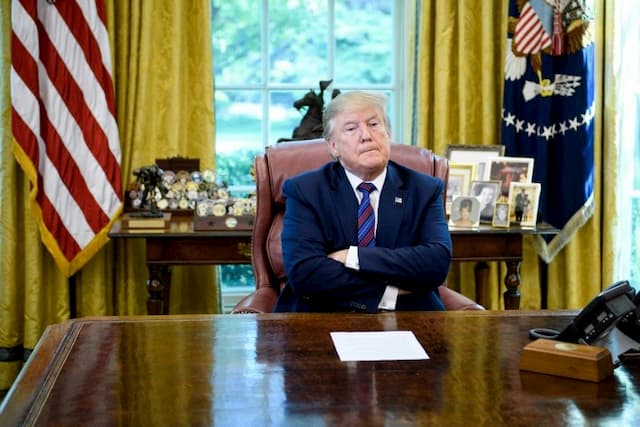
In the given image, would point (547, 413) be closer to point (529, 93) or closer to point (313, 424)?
point (313, 424)

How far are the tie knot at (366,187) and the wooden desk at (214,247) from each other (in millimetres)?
861

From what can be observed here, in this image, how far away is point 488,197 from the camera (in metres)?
4.01

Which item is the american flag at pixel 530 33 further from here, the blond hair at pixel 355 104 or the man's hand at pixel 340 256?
the man's hand at pixel 340 256

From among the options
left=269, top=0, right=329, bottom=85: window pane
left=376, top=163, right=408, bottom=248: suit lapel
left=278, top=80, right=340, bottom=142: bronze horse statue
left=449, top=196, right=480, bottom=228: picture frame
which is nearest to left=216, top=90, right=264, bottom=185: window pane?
left=269, top=0, right=329, bottom=85: window pane

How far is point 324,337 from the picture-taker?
7.34 feet

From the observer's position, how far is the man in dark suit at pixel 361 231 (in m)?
2.83

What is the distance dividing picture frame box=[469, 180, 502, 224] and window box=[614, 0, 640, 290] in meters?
0.75

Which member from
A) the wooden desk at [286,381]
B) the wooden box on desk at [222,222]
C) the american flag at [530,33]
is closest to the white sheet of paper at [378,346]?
the wooden desk at [286,381]

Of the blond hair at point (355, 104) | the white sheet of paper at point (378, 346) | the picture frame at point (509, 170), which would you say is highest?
the blond hair at point (355, 104)

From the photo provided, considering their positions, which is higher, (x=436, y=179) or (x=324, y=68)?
(x=324, y=68)

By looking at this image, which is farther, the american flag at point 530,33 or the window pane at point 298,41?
the window pane at point 298,41

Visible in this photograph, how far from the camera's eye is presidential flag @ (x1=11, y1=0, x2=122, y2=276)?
4059 millimetres

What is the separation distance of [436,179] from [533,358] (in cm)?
124

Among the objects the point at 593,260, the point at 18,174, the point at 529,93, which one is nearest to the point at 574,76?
the point at 529,93
